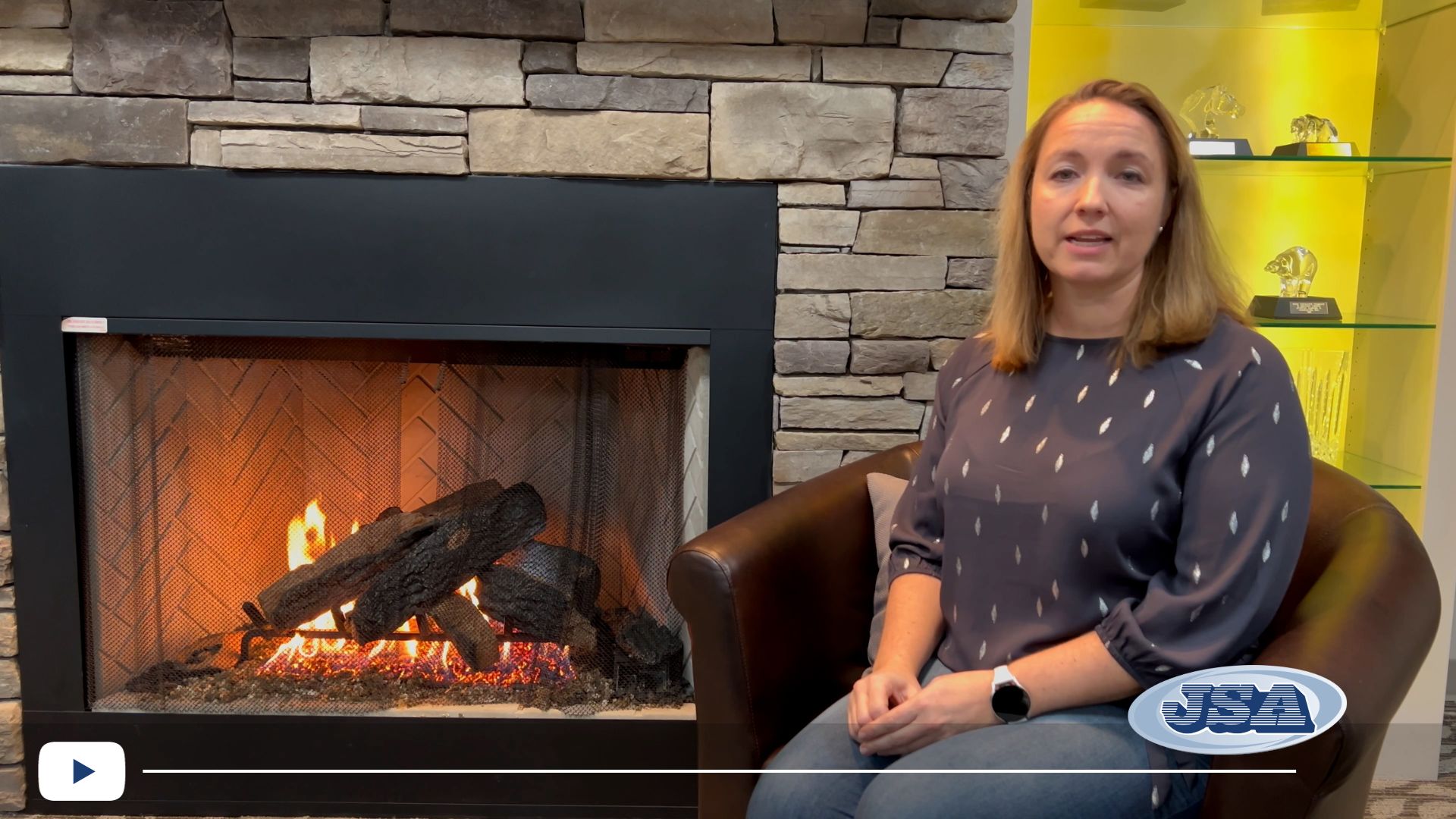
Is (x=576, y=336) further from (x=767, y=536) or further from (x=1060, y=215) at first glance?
(x=1060, y=215)

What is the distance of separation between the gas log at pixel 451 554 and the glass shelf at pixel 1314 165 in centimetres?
135

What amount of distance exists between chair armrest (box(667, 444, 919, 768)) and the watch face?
338 millimetres

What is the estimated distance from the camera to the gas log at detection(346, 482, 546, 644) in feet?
6.51

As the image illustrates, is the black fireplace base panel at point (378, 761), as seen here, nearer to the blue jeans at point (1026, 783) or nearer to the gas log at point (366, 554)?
the gas log at point (366, 554)

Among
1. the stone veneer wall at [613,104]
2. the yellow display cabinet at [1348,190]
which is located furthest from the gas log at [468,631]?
the yellow display cabinet at [1348,190]

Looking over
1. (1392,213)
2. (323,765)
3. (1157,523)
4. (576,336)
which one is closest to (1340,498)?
(1157,523)

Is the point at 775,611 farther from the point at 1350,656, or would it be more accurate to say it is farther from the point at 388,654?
the point at 388,654

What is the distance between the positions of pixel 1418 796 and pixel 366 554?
1.93 m

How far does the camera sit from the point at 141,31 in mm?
1762

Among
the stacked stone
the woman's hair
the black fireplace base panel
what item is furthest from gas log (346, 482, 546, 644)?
the woman's hair

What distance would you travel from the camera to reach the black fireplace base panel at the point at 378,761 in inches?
75.5

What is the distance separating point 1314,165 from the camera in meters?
2.04

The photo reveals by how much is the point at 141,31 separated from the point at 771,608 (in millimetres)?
1339

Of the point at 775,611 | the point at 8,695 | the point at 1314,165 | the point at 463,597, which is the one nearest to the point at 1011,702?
the point at 775,611
